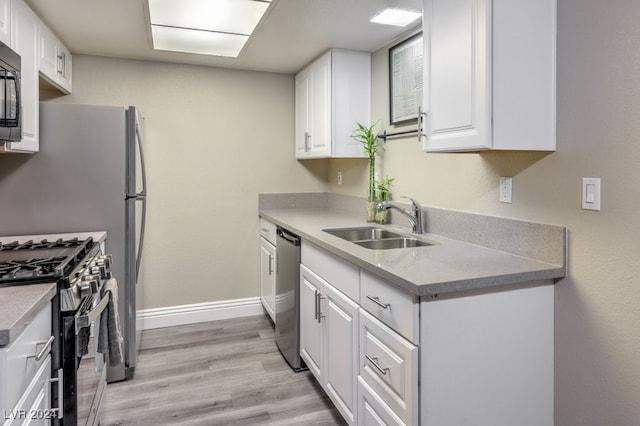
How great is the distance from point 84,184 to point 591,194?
249cm

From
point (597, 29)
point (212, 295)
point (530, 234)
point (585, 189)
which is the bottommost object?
point (212, 295)

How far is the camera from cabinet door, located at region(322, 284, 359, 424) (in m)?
1.81

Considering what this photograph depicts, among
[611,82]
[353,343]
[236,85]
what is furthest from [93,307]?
[236,85]

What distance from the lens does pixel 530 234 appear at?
5.45 ft

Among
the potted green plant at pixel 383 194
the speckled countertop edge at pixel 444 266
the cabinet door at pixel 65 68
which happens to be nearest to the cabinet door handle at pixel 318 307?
the speckled countertop edge at pixel 444 266

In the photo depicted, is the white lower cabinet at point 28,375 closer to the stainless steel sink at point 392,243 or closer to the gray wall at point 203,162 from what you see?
the stainless steel sink at point 392,243

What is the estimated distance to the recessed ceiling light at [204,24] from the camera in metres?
2.17

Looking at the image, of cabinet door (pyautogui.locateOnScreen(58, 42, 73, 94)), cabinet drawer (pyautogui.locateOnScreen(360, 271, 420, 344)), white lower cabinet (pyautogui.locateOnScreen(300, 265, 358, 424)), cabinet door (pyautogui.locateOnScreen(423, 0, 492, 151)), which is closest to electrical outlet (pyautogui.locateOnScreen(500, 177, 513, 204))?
cabinet door (pyautogui.locateOnScreen(423, 0, 492, 151))

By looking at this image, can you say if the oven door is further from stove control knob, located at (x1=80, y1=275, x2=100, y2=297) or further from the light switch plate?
the light switch plate

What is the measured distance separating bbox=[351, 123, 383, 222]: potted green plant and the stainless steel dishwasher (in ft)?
1.87

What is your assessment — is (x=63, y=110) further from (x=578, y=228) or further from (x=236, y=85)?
(x=578, y=228)

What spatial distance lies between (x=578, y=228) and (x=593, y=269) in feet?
0.49

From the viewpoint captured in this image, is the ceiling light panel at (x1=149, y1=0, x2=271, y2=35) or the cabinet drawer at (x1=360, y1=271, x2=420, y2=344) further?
the ceiling light panel at (x1=149, y1=0, x2=271, y2=35)

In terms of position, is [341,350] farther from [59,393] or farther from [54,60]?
[54,60]
